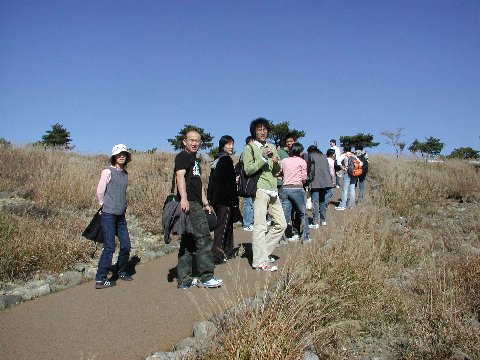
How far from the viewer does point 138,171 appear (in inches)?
539

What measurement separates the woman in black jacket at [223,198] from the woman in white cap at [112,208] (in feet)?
4.77

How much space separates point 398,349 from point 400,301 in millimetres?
785

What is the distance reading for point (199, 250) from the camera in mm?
4930

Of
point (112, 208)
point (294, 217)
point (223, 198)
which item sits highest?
point (223, 198)

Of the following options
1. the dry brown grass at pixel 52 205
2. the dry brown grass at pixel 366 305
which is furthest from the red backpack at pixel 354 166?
the dry brown grass at pixel 52 205

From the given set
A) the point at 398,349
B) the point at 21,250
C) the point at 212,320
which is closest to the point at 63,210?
the point at 21,250

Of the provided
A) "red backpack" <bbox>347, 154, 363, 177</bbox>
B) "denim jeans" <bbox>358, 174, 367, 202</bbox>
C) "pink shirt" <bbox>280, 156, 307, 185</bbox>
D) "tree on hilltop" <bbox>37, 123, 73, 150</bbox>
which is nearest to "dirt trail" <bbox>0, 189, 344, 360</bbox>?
"pink shirt" <bbox>280, 156, 307, 185</bbox>

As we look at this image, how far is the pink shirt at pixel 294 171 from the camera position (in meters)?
7.45

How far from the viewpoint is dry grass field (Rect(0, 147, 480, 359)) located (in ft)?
10.9

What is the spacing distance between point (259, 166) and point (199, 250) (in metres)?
1.50

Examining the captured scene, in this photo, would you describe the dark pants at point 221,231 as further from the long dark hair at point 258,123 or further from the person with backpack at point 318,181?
the person with backpack at point 318,181

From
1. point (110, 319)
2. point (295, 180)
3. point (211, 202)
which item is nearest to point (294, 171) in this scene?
point (295, 180)

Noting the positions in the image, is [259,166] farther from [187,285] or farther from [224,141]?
[187,285]

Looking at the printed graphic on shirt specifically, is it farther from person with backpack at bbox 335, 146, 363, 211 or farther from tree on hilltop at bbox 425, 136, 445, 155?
tree on hilltop at bbox 425, 136, 445, 155
